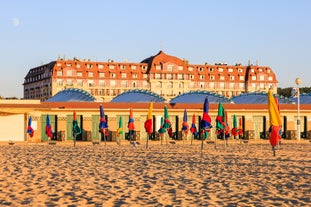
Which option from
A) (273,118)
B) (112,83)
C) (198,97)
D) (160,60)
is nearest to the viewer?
(273,118)

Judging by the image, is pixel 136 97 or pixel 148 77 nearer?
pixel 136 97

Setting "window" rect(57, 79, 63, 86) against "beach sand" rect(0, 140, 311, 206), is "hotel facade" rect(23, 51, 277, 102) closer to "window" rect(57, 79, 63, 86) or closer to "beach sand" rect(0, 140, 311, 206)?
"window" rect(57, 79, 63, 86)

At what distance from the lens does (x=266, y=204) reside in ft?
35.9

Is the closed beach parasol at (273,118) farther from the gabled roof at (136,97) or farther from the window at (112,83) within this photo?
the window at (112,83)

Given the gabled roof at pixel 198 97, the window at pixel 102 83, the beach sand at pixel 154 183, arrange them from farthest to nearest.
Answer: the window at pixel 102 83
the gabled roof at pixel 198 97
the beach sand at pixel 154 183

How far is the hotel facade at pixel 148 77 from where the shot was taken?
105 m

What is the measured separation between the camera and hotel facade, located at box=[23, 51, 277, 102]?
105250 millimetres

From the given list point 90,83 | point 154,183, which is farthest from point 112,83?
point 154,183

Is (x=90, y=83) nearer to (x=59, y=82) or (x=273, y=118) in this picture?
(x=59, y=82)

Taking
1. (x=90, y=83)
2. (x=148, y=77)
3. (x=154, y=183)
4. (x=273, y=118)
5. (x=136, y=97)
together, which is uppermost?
(x=148, y=77)

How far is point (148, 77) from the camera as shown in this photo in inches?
4387

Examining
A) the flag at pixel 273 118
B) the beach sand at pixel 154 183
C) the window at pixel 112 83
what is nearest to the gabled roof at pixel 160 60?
the window at pixel 112 83

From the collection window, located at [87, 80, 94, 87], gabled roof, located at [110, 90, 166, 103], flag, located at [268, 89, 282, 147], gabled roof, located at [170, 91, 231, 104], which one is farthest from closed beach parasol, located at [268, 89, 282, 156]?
window, located at [87, 80, 94, 87]

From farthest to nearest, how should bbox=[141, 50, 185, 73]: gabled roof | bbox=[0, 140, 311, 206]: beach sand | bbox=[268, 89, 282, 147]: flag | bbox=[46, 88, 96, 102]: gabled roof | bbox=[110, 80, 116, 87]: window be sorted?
bbox=[141, 50, 185, 73]: gabled roof < bbox=[110, 80, 116, 87]: window < bbox=[46, 88, 96, 102]: gabled roof < bbox=[268, 89, 282, 147]: flag < bbox=[0, 140, 311, 206]: beach sand
